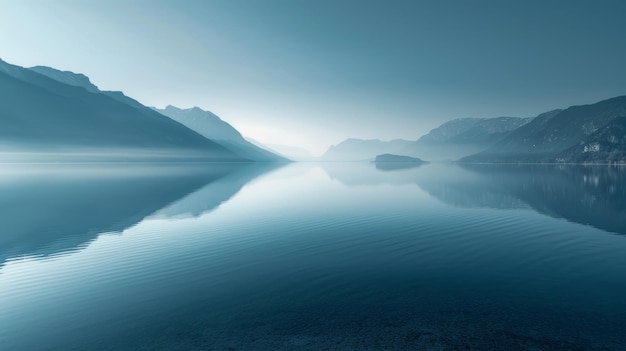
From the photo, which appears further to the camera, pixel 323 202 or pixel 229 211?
pixel 323 202

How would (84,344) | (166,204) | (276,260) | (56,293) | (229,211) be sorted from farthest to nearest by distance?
(166,204) < (229,211) < (276,260) < (56,293) < (84,344)

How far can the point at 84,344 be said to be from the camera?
510 inches

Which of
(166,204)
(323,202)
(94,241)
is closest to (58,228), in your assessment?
(94,241)

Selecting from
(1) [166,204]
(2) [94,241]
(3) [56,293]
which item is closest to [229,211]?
(1) [166,204]

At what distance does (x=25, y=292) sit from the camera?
1820 cm

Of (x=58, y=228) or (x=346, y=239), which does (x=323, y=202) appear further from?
(x=58, y=228)

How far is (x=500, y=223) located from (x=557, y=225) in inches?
251

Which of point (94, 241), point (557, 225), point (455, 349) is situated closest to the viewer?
point (455, 349)

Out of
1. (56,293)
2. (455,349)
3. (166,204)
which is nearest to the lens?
(455,349)

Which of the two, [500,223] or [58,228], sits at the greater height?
[58,228]

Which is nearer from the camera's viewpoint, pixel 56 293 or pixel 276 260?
pixel 56 293

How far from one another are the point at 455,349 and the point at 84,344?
1630 cm

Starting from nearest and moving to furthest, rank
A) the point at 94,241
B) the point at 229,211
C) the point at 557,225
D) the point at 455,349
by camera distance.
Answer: the point at 455,349 → the point at 94,241 → the point at 557,225 → the point at 229,211

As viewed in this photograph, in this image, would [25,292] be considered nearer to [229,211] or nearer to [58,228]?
[58,228]
